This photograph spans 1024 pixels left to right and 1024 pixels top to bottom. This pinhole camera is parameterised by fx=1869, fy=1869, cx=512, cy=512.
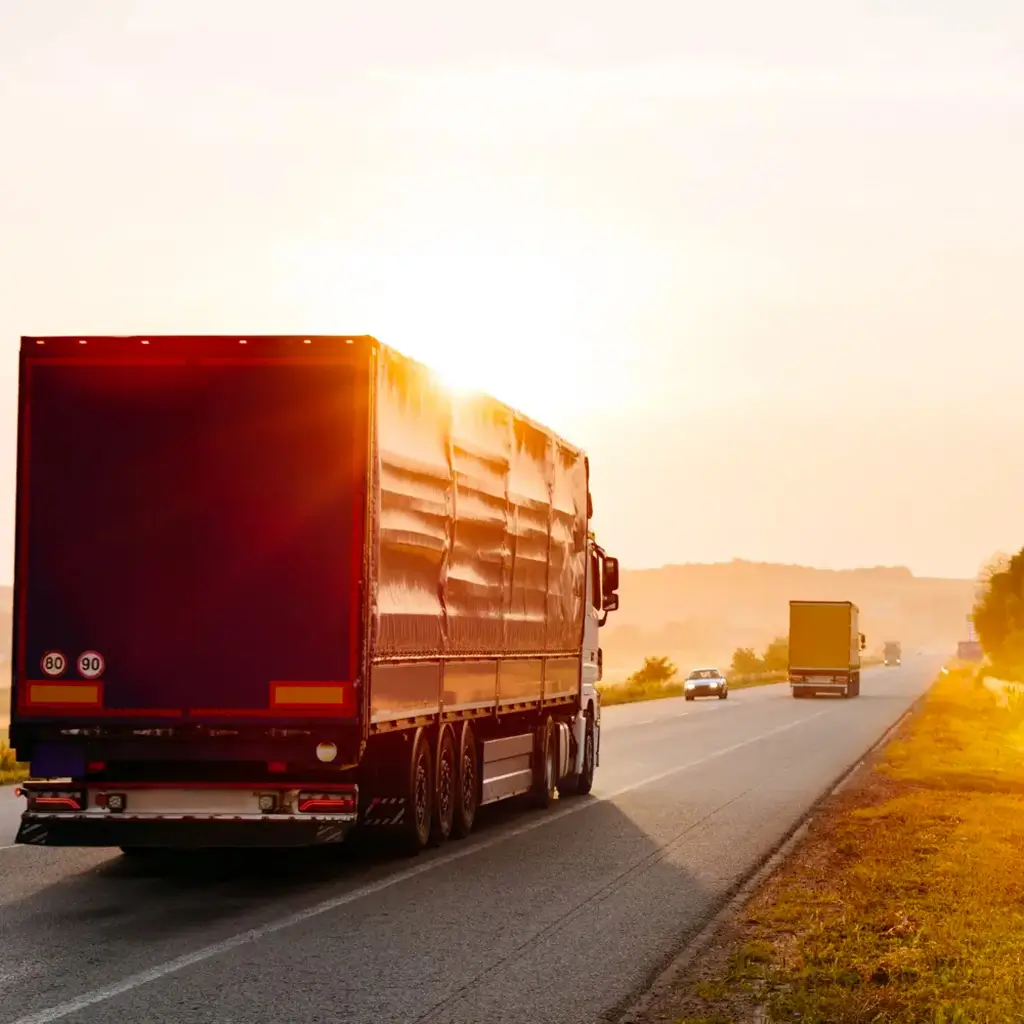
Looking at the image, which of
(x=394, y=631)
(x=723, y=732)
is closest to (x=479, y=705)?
(x=394, y=631)

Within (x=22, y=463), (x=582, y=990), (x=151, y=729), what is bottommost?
(x=582, y=990)

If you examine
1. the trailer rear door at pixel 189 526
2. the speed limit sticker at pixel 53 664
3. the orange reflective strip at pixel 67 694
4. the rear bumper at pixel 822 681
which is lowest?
the rear bumper at pixel 822 681

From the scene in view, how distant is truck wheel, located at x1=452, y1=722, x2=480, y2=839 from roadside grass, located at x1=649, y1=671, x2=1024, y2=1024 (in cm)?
294

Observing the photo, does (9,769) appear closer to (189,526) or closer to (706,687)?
(189,526)

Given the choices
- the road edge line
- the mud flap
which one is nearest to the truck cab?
the road edge line

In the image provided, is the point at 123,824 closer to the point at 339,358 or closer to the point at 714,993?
the point at 339,358

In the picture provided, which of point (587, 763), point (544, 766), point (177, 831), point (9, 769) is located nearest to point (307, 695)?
point (177, 831)

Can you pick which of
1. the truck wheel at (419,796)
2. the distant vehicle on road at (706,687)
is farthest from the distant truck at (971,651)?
the truck wheel at (419,796)

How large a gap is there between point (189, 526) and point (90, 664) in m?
1.19

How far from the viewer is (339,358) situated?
43.3 feet

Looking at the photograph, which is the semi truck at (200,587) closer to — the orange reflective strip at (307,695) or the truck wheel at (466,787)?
the orange reflective strip at (307,695)

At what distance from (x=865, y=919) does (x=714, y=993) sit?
2839mm

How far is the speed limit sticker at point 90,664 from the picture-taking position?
43.1 feet

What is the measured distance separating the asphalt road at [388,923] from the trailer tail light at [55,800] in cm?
56
